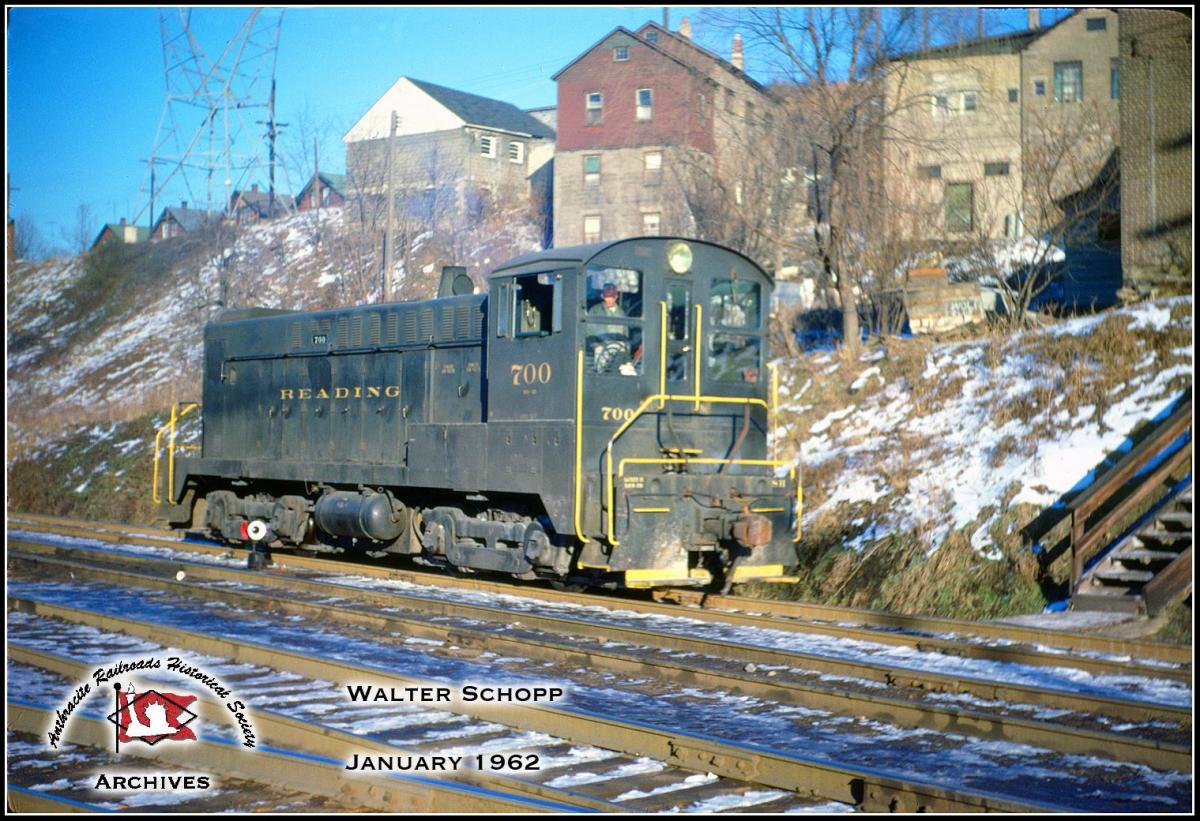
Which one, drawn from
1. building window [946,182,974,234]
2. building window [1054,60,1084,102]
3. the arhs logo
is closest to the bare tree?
building window [946,182,974,234]

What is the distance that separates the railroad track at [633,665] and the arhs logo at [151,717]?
2.13 metres

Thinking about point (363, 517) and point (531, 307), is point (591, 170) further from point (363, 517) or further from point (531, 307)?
point (531, 307)

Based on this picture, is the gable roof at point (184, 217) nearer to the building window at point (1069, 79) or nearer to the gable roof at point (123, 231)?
the gable roof at point (123, 231)

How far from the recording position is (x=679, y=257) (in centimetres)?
1190

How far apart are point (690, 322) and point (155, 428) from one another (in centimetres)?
2088

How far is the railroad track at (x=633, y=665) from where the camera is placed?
5727 millimetres

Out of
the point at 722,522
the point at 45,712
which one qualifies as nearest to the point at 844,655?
the point at 722,522

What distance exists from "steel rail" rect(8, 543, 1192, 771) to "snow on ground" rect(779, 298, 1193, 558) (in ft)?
16.5

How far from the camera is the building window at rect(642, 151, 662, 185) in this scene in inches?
1663

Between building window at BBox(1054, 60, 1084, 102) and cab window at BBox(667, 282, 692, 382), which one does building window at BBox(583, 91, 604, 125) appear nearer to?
building window at BBox(1054, 60, 1084, 102)

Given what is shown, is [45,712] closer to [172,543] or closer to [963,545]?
[963,545]

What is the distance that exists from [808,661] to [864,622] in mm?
2625

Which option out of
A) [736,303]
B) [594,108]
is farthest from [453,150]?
[736,303]

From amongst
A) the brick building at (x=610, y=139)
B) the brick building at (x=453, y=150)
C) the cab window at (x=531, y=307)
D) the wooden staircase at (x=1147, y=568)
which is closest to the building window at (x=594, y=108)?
the brick building at (x=610, y=139)
